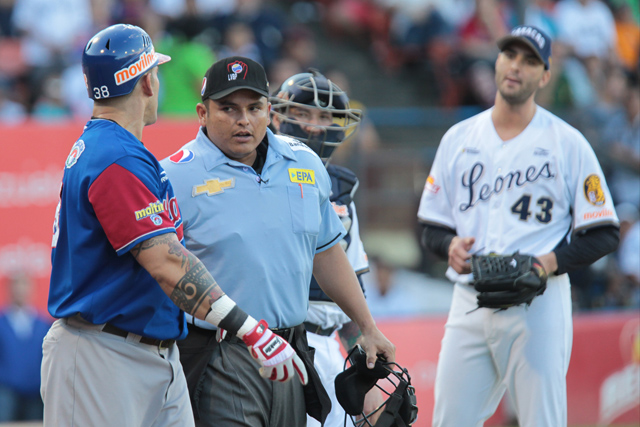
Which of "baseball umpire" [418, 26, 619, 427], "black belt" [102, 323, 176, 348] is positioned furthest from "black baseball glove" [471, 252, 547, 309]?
"black belt" [102, 323, 176, 348]

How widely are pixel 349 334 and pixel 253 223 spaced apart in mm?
1428

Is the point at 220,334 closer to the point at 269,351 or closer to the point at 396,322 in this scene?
the point at 269,351

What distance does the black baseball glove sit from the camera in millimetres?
4625

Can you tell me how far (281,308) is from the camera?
12.1 ft

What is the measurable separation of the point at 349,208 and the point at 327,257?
70 centimetres

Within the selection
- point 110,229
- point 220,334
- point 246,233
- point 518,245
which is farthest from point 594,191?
point 110,229

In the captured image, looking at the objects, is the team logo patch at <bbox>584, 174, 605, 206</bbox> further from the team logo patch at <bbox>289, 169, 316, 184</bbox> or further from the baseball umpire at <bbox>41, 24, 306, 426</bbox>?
the baseball umpire at <bbox>41, 24, 306, 426</bbox>

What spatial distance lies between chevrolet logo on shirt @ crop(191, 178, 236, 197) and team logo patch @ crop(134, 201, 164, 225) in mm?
411

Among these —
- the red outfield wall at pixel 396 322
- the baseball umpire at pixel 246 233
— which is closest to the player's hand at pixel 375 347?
the baseball umpire at pixel 246 233

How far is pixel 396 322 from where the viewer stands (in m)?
9.11

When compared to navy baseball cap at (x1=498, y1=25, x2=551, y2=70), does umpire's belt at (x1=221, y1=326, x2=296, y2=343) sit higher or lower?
lower

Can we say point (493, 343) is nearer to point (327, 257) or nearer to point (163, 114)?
point (327, 257)

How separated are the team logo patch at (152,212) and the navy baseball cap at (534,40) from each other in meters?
2.79

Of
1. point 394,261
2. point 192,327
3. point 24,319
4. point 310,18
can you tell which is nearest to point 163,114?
point 24,319
